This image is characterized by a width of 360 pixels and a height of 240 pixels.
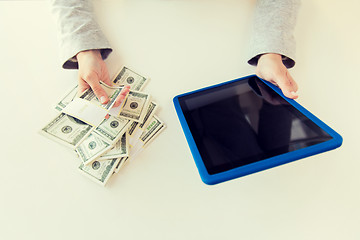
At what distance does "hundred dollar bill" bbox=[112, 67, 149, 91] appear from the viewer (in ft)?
2.26

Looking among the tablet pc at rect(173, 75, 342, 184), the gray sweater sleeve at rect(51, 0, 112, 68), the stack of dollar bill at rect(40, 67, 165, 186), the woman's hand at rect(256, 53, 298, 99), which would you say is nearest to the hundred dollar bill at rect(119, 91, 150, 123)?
the stack of dollar bill at rect(40, 67, 165, 186)

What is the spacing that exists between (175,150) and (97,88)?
27cm

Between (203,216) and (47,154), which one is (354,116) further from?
(47,154)

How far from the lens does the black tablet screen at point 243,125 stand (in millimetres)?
470

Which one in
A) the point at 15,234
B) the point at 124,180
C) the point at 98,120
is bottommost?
the point at 15,234

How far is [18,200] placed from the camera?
0.55 metres

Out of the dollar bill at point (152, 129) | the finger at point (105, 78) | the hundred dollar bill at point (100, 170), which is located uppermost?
the finger at point (105, 78)

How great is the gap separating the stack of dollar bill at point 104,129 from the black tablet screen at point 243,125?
12 cm

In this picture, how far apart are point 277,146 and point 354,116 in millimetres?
316

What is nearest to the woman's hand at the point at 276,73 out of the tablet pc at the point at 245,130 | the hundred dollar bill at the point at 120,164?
the tablet pc at the point at 245,130

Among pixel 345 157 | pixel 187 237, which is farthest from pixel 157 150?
pixel 345 157

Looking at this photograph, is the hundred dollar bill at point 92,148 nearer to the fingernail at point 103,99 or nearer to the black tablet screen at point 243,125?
the fingernail at point 103,99

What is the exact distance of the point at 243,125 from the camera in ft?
1.70

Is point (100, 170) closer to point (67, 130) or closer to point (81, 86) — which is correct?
point (67, 130)
